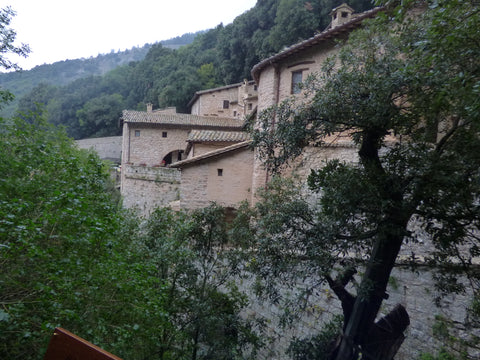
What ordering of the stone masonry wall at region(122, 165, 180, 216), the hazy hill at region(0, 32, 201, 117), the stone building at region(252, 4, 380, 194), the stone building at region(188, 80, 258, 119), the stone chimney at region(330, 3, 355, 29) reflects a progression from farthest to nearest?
the hazy hill at region(0, 32, 201, 117)
the stone building at region(188, 80, 258, 119)
the stone masonry wall at region(122, 165, 180, 216)
the stone chimney at region(330, 3, 355, 29)
the stone building at region(252, 4, 380, 194)

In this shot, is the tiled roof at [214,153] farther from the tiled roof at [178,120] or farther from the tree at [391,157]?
the tiled roof at [178,120]

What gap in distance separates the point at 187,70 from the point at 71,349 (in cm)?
4380

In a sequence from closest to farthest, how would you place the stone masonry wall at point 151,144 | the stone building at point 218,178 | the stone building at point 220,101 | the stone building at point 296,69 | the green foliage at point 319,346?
the green foliage at point 319,346 → the stone building at point 296,69 → the stone building at point 218,178 → the stone masonry wall at point 151,144 → the stone building at point 220,101

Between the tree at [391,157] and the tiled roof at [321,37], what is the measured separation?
596 centimetres

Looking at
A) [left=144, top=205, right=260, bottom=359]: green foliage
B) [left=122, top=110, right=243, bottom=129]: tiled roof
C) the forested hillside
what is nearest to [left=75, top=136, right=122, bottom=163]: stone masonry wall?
the forested hillside

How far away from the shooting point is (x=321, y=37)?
12523 millimetres

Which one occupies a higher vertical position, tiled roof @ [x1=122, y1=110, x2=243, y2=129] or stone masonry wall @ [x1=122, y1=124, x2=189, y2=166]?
tiled roof @ [x1=122, y1=110, x2=243, y2=129]

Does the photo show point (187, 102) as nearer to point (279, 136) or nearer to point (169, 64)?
point (169, 64)

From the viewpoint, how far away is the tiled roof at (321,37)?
11.1m

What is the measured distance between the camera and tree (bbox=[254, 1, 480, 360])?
433cm

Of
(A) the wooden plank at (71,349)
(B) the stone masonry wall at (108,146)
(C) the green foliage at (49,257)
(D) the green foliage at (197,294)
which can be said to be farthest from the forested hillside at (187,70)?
(A) the wooden plank at (71,349)

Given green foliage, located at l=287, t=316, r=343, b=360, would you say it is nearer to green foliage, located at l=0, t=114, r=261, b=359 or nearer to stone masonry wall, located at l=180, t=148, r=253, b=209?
green foliage, located at l=0, t=114, r=261, b=359

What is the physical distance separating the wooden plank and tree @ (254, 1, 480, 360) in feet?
13.5

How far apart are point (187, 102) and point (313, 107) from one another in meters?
37.4
